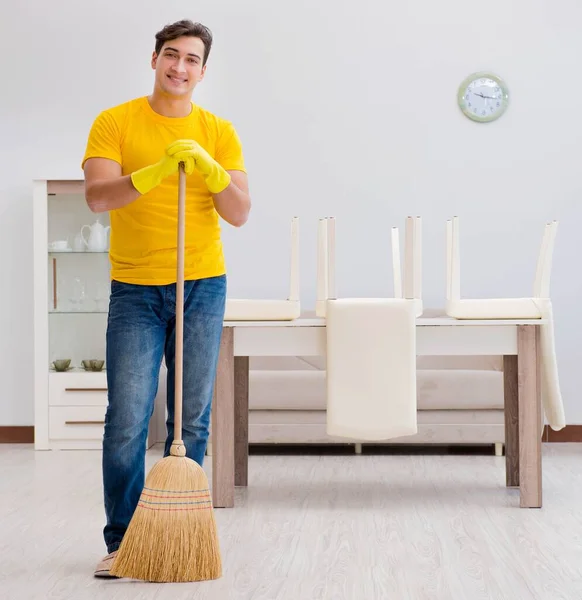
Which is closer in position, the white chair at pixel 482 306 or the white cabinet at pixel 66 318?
the white chair at pixel 482 306

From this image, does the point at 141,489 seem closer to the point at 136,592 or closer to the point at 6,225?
the point at 136,592

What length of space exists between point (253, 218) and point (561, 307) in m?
1.71

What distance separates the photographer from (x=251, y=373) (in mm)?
4488

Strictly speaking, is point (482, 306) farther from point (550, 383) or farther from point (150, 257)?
point (150, 257)

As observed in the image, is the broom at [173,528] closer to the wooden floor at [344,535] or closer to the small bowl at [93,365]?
the wooden floor at [344,535]

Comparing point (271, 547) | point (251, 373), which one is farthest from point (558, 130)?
point (271, 547)

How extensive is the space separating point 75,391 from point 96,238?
81cm

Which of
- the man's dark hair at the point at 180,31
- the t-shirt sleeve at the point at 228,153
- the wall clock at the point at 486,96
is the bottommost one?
the t-shirt sleeve at the point at 228,153

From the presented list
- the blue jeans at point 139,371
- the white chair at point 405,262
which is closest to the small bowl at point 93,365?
the white chair at point 405,262

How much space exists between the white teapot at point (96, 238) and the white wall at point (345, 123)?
0.36 metres

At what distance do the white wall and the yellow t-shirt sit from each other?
9.24 ft

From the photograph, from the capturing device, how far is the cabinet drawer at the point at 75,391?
15.7 ft

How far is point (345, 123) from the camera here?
16.8 feet

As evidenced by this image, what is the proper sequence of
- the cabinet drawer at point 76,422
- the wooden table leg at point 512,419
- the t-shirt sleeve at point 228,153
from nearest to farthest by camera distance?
the t-shirt sleeve at point 228,153 < the wooden table leg at point 512,419 < the cabinet drawer at point 76,422
